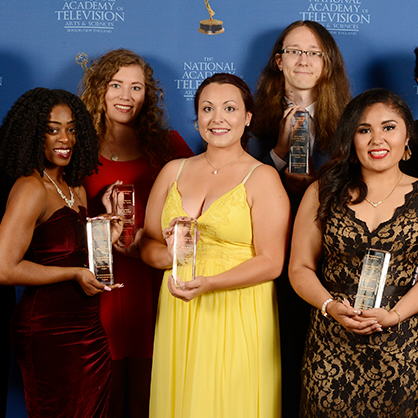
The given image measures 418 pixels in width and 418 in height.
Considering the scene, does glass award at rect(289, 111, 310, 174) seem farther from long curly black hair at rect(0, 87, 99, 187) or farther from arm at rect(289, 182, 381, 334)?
long curly black hair at rect(0, 87, 99, 187)

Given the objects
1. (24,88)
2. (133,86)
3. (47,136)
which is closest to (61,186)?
(47,136)

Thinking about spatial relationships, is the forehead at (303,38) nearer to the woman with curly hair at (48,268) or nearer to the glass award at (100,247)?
the woman with curly hair at (48,268)

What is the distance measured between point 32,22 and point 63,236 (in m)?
1.59

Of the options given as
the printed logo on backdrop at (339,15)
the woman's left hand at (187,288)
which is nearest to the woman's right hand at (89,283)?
the woman's left hand at (187,288)

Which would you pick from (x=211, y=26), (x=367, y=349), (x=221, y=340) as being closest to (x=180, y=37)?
(x=211, y=26)

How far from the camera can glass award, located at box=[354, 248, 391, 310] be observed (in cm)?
178

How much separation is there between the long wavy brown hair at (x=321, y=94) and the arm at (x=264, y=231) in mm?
596

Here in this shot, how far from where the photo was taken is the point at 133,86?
9.12 feet

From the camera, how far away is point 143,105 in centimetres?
288

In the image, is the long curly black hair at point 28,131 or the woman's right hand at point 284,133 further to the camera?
the woman's right hand at point 284,133

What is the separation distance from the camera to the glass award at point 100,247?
2018mm

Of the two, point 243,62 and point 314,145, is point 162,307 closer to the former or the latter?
point 314,145

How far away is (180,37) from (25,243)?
1632 millimetres

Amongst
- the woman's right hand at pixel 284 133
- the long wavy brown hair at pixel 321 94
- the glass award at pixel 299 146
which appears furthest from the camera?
the long wavy brown hair at pixel 321 94
